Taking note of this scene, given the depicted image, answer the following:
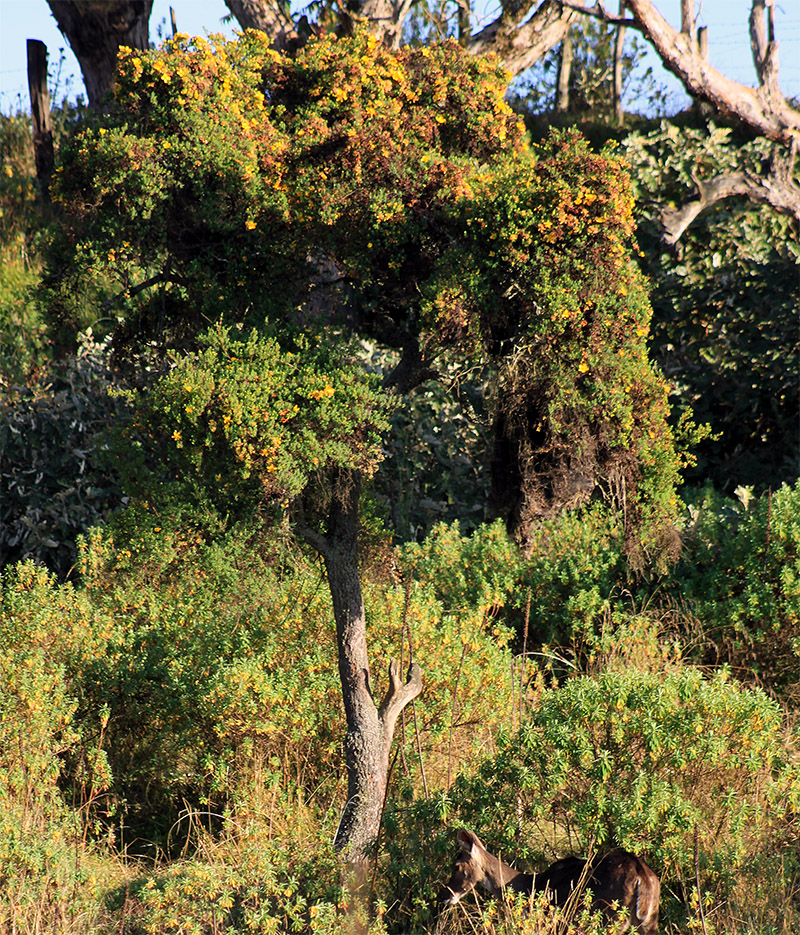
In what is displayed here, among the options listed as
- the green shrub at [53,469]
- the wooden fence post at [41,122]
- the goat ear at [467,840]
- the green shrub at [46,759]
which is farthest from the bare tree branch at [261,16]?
the goat ear at [467,840]

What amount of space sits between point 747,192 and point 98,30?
711 centimetres

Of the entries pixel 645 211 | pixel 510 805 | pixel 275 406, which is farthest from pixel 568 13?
pixel 510 805

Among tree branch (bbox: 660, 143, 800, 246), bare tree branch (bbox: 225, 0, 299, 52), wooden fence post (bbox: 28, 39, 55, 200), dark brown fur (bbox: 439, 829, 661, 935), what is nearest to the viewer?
dark brown fur (bbox: 439, 829, 661, 935)

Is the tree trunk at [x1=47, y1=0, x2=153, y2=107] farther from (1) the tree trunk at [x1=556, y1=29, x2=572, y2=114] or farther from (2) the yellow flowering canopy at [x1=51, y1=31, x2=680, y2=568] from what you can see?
(1) the tree trunk at [x1=556, y1=29, x2=572, y2=114]

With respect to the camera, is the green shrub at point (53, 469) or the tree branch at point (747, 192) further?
the tree branch at point (747, 192)

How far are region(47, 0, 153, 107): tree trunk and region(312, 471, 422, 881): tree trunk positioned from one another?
7427mm

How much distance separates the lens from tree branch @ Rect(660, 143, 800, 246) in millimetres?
9664

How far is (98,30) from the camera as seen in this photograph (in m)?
10.0

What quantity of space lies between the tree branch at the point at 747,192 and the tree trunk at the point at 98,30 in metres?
5.96

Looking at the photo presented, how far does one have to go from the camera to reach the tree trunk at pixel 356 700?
4.19 m

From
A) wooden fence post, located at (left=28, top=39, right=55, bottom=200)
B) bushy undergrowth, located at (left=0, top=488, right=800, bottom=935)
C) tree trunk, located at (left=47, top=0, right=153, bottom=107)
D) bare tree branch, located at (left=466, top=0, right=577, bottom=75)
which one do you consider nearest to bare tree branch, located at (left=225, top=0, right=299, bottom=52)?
tree trunk, located at (left=47, top=0, right=153, bottom=107)

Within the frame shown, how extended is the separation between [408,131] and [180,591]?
3.32m

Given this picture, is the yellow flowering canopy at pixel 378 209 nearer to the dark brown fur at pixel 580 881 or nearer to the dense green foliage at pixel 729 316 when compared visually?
the dark brown fur at pixel 580 881

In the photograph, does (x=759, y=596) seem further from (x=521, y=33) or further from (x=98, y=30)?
(x=98, y=30)
